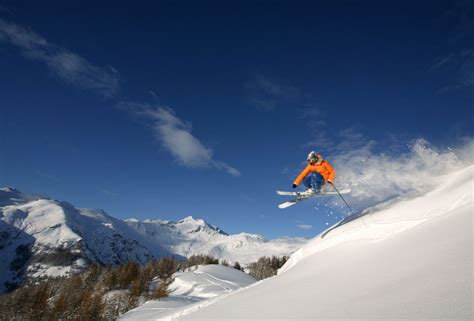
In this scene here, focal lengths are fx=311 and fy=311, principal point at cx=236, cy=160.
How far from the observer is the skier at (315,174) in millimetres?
16297

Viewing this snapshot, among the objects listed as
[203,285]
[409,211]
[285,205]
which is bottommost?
[409,211]

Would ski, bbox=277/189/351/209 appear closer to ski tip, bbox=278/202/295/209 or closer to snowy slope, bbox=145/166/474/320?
ski tip, bbox=278/202/295/209

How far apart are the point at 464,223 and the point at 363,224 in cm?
370

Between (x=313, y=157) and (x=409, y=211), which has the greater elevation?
(x=313, y=157)

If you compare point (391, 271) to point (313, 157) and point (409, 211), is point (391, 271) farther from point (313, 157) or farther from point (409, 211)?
point (313, 157)

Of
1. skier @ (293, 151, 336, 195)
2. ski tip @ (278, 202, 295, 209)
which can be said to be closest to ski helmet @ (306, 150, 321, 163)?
skier @ (293, 151, 336, 195)

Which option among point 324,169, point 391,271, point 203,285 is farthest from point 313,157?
point 203,285

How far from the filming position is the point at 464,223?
680 centimetres

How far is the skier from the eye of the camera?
16297 mm

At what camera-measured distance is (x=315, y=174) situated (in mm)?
16688

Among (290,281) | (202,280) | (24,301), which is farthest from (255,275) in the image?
(290,281)

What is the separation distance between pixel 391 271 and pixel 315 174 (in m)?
10.1

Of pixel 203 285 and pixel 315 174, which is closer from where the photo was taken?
pixel 315 174

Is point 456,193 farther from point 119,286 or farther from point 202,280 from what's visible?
point 119,286
